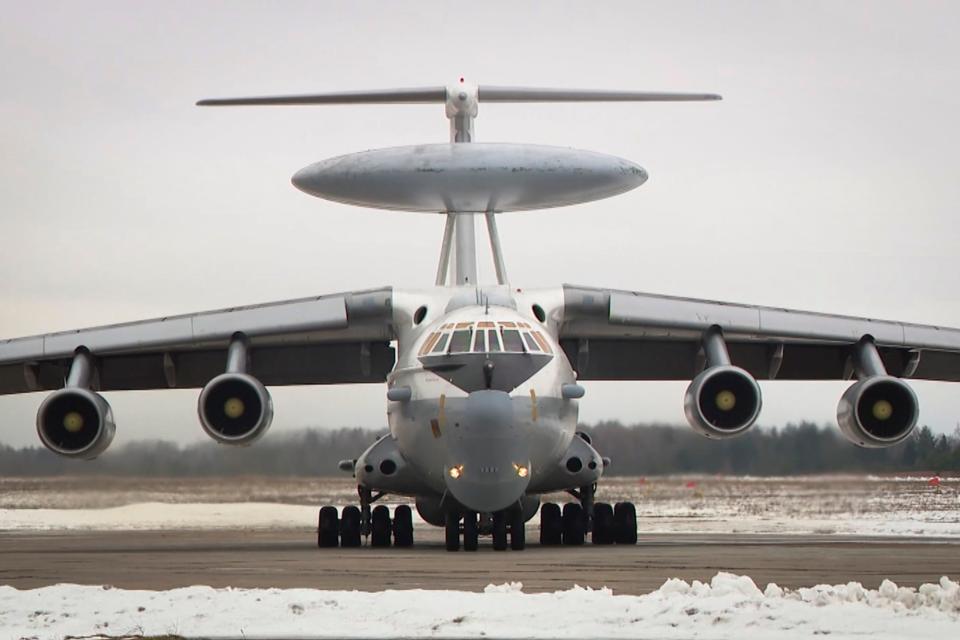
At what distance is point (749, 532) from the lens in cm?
2061

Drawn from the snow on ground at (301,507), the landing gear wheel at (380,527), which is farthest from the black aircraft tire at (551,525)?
the snow on ground at (301,507)

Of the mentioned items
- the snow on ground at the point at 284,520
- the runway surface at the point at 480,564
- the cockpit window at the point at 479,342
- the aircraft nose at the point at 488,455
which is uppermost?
the cockpit window at the point at 479,342

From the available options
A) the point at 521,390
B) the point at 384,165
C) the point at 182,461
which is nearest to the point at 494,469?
the point at 521,390

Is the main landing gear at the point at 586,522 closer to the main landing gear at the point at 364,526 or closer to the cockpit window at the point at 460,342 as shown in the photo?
the main landing gear at the point at 364,526

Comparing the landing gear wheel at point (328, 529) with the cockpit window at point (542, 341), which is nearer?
the cockpit window at point (542, 341)

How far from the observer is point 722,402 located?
17719 mm

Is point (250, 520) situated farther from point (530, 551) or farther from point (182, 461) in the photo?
point (530, 551)

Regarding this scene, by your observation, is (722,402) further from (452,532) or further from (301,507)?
(301,507)

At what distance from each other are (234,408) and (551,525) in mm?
3814

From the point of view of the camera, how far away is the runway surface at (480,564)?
10969mm

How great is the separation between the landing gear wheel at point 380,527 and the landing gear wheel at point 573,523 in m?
2.05

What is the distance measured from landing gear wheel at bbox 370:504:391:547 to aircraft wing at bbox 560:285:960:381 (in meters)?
3.08

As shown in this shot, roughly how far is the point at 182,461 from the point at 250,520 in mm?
4556

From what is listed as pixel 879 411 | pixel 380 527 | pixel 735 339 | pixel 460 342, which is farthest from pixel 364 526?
pixel 879 411
